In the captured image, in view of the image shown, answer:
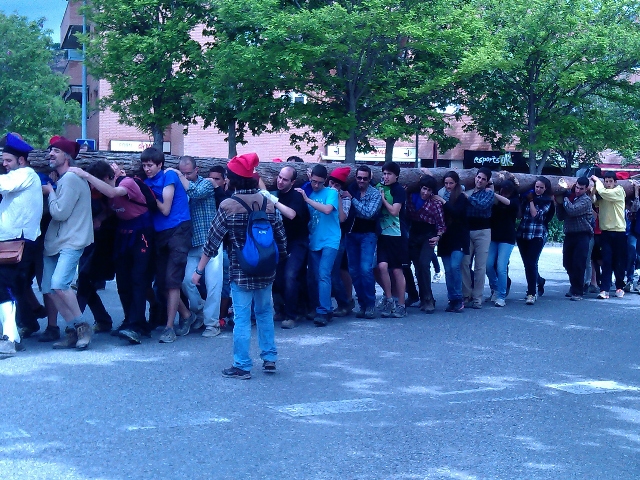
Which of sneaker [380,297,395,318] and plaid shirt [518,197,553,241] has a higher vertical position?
plaid shirt [518,197,553,241]

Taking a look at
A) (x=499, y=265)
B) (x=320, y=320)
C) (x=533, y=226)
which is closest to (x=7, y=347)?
(x=320, y=320)

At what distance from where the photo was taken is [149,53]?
88.1ft

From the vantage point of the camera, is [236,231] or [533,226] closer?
[236,231]

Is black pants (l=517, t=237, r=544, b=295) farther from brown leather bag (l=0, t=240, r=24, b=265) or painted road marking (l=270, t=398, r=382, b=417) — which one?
brown leather bag (l=0, t=240, r=24, b=265)

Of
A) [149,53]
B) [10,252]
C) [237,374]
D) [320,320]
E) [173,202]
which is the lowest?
[237,374]

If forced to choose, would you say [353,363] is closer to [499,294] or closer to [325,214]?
[325,214]

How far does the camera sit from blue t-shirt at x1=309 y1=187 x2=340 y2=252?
9.80 metres

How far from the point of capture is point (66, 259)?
26.5 ft

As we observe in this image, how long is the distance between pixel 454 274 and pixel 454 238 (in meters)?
0.44

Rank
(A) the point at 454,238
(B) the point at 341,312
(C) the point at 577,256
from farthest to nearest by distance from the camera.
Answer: (C) the point at 577,256, (A) the point at 454,238, (B) the point at 341,312

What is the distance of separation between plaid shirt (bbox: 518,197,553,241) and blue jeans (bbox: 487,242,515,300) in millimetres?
429

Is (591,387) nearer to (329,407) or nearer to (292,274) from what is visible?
(329,407)

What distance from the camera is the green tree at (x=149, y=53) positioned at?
1053 inches

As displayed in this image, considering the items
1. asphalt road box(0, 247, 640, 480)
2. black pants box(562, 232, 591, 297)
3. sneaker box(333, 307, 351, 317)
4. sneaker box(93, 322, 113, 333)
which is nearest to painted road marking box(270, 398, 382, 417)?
asphalt road box(0, 247, 640, 480)
